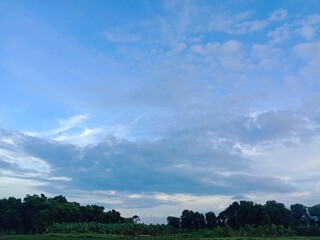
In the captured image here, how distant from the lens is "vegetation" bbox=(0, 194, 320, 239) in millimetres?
73125

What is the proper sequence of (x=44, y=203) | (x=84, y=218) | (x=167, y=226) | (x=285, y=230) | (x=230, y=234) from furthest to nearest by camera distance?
1. (x=84, y=218)
2. (x=44, y=203)
3. (x=167, y=226)
4. (x=285, y=230)
5. (x=230, y=234)

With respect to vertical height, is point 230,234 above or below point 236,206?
below

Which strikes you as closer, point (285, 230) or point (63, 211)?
point (285, 230)

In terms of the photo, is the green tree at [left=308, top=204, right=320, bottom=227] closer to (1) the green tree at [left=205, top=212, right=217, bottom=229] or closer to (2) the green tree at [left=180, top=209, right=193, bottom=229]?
(1) the green tree at [left=205, top=212, right=217, bottom=229]

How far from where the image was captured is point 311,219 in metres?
94.7

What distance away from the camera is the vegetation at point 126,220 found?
240 feet

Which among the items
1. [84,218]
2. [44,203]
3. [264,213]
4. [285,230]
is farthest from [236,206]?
[44,203]

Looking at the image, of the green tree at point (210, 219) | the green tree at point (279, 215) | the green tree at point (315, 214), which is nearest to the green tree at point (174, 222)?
the green tree at point (210, 219)

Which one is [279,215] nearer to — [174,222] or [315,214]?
[315,214]

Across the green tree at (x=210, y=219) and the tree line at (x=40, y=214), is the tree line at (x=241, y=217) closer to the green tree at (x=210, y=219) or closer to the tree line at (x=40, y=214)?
the green tree at (x=210, y=219)

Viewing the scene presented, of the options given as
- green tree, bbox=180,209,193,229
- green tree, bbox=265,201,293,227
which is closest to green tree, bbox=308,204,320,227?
green tree, bbox=265,201,293,227

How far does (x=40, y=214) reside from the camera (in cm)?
7969

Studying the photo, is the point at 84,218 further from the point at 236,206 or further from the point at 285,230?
the point at 285,230

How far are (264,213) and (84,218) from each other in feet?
129
